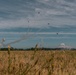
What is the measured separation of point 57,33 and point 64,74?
4024 millimetres

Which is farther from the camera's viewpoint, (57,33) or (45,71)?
(45,71)

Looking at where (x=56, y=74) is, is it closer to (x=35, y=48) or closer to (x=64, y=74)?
(x=64, y=74)

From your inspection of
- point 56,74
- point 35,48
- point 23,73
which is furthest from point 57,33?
point 56,74

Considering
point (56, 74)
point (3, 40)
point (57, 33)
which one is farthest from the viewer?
point (56, 74)

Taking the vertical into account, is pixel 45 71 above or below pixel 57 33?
below

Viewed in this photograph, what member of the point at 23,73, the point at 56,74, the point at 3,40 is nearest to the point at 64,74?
the point at 56,74

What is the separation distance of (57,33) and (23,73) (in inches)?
21.4

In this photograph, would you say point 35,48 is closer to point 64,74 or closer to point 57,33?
point 57,33

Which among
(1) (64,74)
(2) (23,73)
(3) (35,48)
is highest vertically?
(3) (35,48)

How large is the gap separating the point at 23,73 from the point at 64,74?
3.92m

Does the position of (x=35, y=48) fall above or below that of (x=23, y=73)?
above

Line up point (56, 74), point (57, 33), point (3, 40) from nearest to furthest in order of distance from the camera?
point (3, 40) → point (57, 33) → point (56, 74)

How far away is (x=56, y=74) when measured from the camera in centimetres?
639

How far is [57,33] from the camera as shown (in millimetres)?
2736
